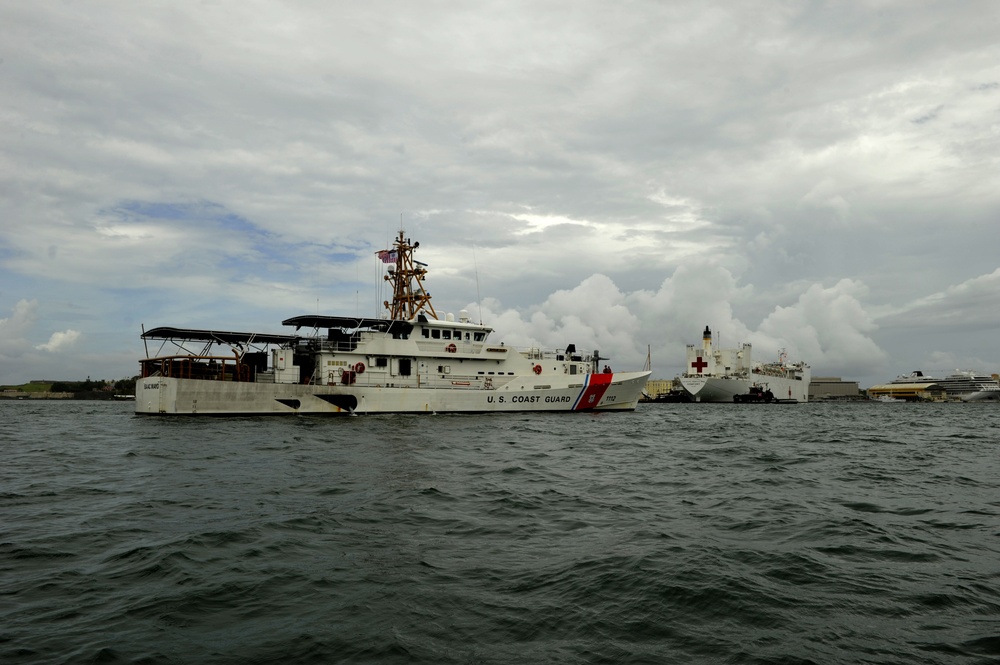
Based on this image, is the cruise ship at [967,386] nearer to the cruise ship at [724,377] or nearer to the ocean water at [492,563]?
the cruise ship at [724,377]

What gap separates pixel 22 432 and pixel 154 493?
1747cm

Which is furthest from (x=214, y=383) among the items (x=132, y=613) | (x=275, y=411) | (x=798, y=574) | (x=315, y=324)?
(x=798, y=574)

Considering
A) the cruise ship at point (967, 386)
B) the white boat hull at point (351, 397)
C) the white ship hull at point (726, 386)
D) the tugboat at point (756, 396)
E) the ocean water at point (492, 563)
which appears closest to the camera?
the ocean water at point (492, 563)

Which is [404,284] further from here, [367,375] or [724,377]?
[724,377]

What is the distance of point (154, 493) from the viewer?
32.1ft

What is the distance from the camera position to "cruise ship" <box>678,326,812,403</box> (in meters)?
73.8

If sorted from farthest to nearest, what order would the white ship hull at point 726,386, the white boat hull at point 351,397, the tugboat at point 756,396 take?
the tugboat at point 756,396 → the white ship hull at point 726,386 → the white boat hull at point 351,397

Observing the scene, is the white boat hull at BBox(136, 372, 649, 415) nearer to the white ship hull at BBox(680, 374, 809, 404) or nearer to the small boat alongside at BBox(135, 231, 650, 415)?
the small boat alongside at BBox(135, 231, 650, 415)

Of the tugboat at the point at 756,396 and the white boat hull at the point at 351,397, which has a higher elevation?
the white boat hull at the point at 351,397

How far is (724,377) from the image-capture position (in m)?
73.4

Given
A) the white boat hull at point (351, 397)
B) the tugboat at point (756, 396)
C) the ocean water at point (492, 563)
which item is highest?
the white boat hull at point (351, 397)

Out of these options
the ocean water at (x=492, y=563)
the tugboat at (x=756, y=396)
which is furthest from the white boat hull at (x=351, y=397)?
→ the tugboat at (x=756, y=396)

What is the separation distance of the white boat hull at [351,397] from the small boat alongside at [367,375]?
45 mm

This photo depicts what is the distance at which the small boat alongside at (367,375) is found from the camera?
89.4 feet
